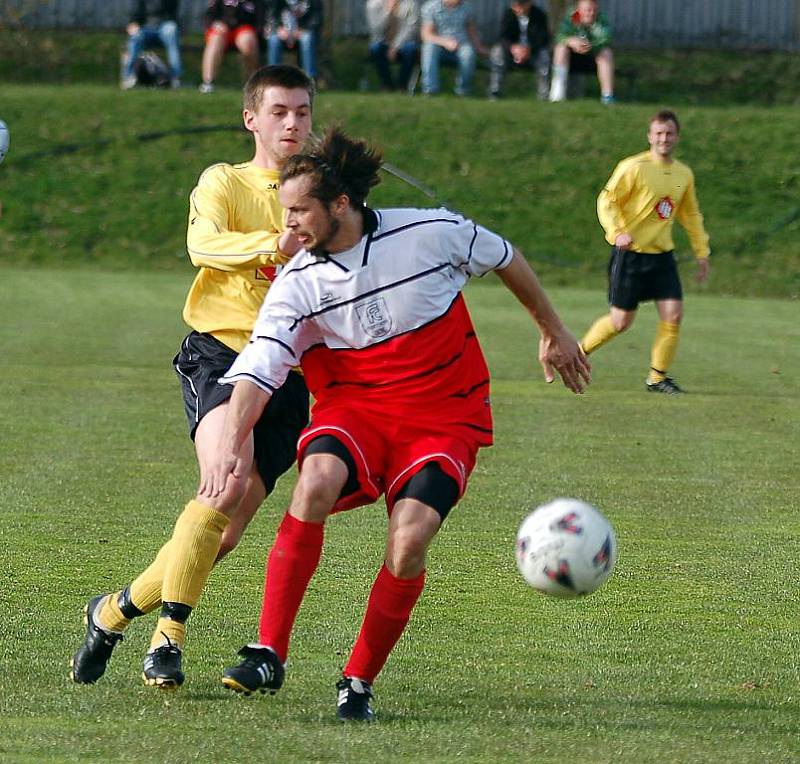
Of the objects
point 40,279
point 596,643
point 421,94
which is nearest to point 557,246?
point 421,94

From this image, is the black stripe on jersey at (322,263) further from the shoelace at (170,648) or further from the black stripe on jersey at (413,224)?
the shoelace at (170,648)

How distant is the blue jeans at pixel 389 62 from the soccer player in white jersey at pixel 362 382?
23856 mm

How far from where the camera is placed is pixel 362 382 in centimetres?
506

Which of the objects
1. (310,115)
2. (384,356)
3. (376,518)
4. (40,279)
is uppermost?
(310,115)

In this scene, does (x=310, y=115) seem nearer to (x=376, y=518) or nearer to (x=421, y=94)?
(x=376, y=518)

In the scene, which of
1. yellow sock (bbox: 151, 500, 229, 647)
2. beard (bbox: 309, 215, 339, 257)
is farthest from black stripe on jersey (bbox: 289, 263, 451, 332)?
yellow sock (bbox: 151, 500, 229, 647)

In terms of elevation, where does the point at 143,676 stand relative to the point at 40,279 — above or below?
above

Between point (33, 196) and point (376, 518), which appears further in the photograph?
point (33, 196)

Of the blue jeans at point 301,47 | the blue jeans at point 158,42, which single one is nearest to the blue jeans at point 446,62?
the blue jeans at point 301,47

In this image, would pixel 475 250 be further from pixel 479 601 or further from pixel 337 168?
pixel 479 601

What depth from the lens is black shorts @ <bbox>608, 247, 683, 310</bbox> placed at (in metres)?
13.6

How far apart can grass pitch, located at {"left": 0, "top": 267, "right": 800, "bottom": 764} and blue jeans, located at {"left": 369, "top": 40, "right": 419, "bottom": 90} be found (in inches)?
644

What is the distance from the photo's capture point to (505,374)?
1399 cm

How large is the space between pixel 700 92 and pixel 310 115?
27.4m
